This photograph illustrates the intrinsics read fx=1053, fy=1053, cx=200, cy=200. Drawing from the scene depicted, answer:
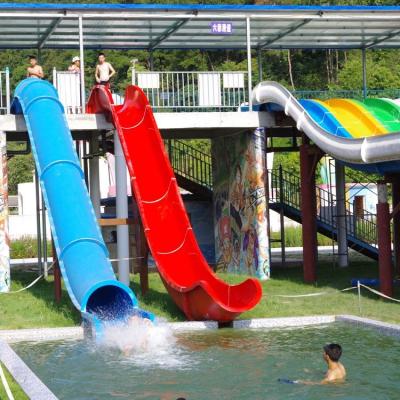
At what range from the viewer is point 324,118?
2416 centimetres

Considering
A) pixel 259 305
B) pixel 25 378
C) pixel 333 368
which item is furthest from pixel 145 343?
pixel 25 378

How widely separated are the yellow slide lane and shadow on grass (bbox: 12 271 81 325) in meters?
7.17

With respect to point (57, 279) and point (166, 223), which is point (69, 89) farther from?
point (57, 279)

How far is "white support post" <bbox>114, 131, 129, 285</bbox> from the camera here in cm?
2252

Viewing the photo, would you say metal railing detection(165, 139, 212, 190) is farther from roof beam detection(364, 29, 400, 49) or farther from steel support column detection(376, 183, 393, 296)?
steel support column detection(376, 183, 393, 296)

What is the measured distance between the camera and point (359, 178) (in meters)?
54.9

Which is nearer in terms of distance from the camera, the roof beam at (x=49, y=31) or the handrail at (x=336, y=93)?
the roof beam at (x=49, y=31)

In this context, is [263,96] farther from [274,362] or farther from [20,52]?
[20,52]

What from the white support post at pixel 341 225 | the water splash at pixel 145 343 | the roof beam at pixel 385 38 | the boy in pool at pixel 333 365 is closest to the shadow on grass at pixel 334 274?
the white support post at pixel 341 225

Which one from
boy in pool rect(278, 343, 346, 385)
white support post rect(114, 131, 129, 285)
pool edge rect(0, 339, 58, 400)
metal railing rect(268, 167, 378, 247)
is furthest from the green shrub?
boy in pool rect(278, 343, 346, 385)

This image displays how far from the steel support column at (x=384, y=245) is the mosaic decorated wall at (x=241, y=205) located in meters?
5.23

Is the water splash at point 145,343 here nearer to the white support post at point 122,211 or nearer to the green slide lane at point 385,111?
the white support post at point 122,211

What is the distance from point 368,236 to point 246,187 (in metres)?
6.14

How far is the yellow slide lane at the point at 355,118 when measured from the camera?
75.7ft
